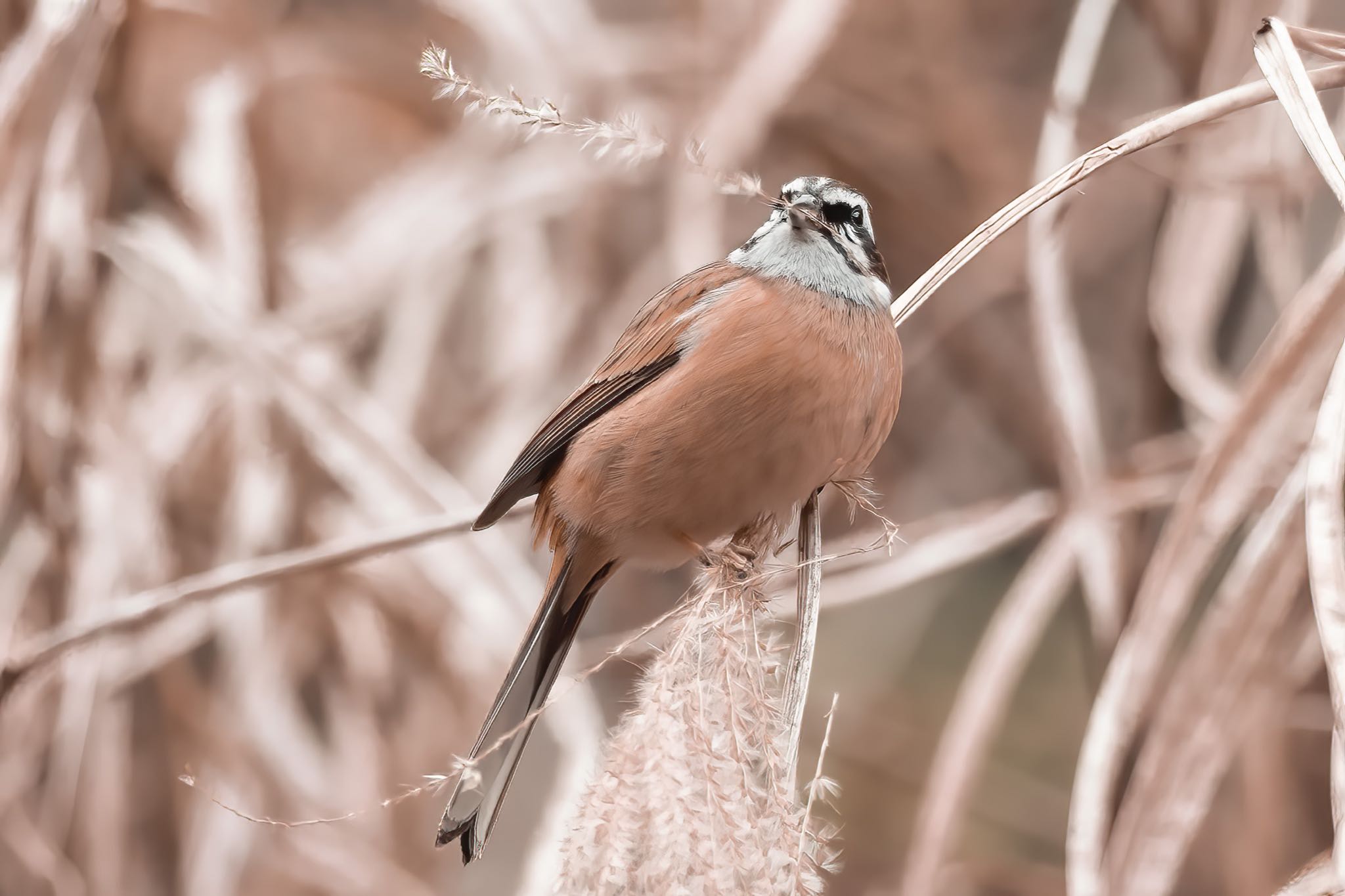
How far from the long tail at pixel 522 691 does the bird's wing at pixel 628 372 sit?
7.0 inches

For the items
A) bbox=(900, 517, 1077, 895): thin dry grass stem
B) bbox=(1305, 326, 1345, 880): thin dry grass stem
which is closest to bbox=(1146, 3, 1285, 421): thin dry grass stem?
bbox=(900, 517, 1077, 895): thin dry grass stem

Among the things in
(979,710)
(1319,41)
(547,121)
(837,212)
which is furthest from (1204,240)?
(547,121)

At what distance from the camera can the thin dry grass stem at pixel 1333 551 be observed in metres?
0.94

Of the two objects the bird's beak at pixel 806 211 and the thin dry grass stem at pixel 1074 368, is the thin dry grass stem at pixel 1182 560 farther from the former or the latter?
the bird's beak at pixel 806 211

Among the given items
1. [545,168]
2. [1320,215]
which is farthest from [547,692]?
[1320,215]

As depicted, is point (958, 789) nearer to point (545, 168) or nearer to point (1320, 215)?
point (1320, 215)

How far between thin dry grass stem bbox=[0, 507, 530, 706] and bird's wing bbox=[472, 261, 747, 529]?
0.98ft

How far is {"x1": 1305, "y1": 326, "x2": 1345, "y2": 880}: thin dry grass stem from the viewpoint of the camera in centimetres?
94

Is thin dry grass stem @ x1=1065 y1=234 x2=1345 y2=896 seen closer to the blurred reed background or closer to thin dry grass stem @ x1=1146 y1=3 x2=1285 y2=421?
the blurred reed background

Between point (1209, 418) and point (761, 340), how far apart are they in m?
1.17

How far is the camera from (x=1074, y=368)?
2.26 m

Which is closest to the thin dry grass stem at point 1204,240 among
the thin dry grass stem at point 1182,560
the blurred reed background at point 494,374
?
the blurred reed background at point 494,374

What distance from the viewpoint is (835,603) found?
259 centimetres

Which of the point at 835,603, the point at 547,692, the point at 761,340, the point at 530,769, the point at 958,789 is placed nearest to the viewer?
the point at 761,340
